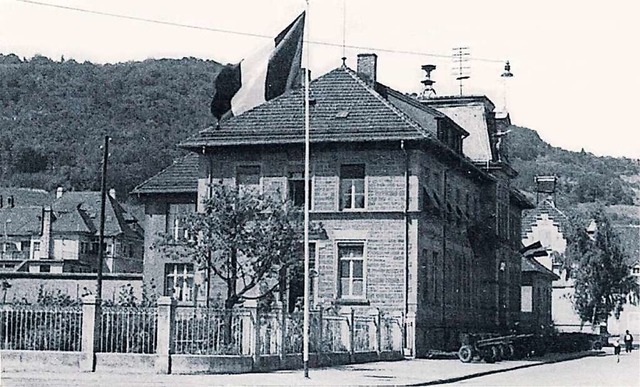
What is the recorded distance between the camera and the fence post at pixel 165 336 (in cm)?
2606

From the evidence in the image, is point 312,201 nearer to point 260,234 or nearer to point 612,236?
point 260,234

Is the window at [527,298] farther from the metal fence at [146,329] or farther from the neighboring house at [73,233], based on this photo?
the neighboring house at [73,233]

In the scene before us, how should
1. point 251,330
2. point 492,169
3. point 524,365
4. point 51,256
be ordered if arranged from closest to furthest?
point 251,330 < point 524,365 < point 492,169 < point 51,256

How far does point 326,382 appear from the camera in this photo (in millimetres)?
24438

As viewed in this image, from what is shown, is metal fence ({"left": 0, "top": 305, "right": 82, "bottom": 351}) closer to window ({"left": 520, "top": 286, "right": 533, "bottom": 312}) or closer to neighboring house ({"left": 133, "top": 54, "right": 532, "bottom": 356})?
neighboring house ({"left": 133, "top": 54, "right": 532, "bottom": 356})

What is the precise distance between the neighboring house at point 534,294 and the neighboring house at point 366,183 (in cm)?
2115

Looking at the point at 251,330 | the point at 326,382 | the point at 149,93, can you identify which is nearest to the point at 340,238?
the point at 251,330

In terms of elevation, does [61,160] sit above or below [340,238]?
above

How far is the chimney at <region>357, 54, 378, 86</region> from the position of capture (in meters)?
45.7

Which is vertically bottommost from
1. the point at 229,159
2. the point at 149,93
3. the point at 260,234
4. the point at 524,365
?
the point at 524,365

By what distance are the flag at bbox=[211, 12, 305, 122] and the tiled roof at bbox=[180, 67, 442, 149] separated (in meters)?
8.73

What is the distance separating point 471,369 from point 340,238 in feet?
30.0

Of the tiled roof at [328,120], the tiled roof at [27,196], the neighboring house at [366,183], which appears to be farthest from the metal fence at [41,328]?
the tiled roof at [27,196]

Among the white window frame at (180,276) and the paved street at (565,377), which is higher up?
the white window frame at (180,276)
